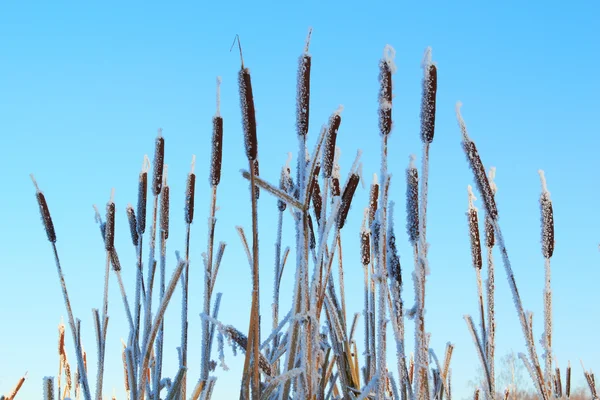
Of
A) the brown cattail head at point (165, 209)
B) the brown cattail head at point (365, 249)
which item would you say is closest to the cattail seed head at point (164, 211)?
the brown cattail head at point (165, 209)

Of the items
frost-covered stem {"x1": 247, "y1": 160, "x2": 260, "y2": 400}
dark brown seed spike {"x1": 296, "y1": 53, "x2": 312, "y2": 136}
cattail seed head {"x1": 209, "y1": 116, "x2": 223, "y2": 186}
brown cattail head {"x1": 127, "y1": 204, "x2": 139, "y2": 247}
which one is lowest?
frost-covered stem {"x1": 247, "y1": 160, "x2": 260, "y2": 400}

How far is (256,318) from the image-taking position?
1.22 m

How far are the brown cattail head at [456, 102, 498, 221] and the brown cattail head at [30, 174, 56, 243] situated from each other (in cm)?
132

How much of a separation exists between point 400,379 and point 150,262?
2.88 ft

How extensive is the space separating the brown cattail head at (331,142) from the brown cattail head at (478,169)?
0.91 ft

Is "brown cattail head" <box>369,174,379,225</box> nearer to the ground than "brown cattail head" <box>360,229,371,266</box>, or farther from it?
farther from it

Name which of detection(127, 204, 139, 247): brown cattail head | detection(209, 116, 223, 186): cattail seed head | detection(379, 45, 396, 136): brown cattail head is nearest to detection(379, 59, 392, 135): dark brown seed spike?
detection(379, 45, 396, 136): brown cattail head

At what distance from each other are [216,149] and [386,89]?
69 cm

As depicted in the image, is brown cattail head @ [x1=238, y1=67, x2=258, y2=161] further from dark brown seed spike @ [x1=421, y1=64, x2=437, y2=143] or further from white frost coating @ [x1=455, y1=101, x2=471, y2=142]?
white frost coating @ [x1=455, y1=101, x2=471, y2=142]

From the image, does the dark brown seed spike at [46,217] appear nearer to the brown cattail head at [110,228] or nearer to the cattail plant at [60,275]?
the cattail plant at [60,275]

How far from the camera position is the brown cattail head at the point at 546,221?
1574 millimetres

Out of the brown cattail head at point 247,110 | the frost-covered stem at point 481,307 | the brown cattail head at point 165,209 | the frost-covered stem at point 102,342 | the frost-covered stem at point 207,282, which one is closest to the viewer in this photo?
the brown cattail head at point 247,110

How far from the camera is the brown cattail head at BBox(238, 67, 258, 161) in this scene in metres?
1.27

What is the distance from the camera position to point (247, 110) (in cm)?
131
